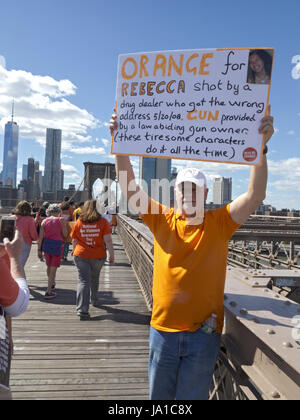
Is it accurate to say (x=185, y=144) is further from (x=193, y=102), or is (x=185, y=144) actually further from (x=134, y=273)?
(x=134, y=273)

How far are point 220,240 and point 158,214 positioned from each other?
1.43 ft

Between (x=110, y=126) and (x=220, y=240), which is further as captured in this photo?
(x=110, y=126)

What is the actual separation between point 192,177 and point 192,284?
624 mm

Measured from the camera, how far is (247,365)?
169 cm

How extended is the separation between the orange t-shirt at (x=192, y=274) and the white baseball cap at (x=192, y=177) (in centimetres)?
20

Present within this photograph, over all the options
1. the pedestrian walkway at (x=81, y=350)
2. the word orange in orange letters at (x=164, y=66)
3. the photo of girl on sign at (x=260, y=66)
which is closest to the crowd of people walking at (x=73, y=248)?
the pedestrian walkway at (x=81, y=350)

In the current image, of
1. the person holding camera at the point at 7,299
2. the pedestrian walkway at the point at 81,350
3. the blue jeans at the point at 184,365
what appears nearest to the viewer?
the person holding camera at the point at 7,299

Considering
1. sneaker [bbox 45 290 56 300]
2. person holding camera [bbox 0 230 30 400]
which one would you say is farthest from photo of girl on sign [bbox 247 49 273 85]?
sneaker [bbox 45 290 56 300]

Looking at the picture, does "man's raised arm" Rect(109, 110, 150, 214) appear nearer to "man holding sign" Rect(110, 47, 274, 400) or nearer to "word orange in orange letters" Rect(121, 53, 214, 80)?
"man holding sign" Rect(110, 47, 274, 400)

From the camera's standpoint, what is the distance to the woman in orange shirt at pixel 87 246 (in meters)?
5.27

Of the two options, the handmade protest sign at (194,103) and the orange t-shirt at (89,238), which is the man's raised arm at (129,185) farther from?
the orange t-shirt at (89,238)

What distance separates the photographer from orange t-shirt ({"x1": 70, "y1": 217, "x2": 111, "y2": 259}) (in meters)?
5.28
